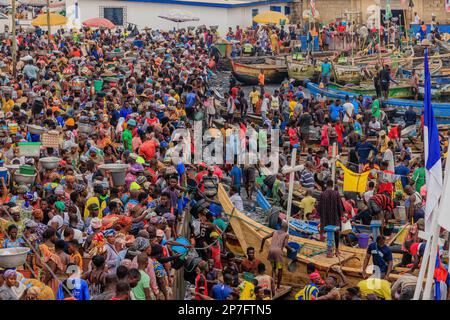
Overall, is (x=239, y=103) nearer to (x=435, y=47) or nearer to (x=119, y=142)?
(x=119, y=142)

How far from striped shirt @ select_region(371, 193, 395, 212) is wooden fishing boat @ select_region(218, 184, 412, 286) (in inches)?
71.8

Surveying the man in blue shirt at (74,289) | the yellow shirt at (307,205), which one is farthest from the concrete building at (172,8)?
the man in blue shirt at (74,289)

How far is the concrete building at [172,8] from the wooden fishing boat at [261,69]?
8025mm

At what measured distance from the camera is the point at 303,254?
56.3ft

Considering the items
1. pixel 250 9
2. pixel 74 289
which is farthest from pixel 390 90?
pixel 74 289

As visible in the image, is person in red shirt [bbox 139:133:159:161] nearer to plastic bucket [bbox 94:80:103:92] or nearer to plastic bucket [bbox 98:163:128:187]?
plastic bucket [bbox 98:163:128:187]

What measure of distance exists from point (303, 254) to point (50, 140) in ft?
18.2

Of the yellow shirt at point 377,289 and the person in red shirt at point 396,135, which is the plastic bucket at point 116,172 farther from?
the person in red shirt at point 396,135

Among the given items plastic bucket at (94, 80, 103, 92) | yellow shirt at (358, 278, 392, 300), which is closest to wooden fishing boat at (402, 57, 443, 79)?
plastic bucket at (94, 80, 103, 92)

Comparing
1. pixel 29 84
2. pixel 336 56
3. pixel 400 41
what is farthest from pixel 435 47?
pixel 29 84

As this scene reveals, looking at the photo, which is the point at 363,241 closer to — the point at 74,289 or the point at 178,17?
the point at 74,289

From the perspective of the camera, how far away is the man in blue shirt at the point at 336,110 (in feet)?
96.0

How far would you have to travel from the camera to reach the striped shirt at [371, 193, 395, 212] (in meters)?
19.1
